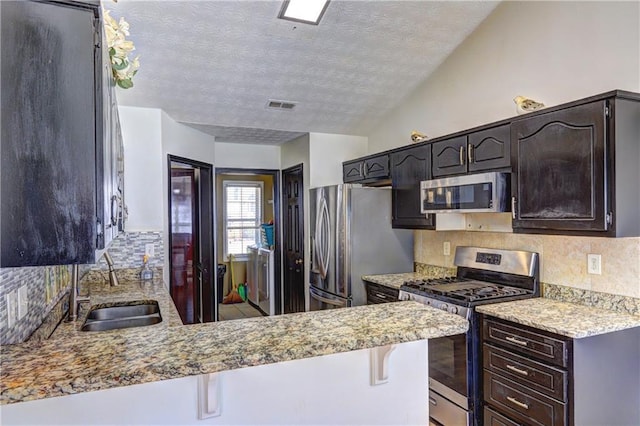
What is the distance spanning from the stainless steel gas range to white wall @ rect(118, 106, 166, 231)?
7.30 ft

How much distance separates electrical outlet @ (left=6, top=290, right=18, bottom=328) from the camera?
4.51ft

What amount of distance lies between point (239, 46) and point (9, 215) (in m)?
2.42

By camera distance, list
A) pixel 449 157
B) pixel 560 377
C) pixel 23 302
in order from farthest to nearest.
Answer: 1. pixel 449 157
2. pixel 560 377
3. pixel 23 302

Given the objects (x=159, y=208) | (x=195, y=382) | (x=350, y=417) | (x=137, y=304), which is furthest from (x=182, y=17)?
(x=350, y=417)

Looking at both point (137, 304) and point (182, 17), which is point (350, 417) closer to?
point (137, 304)

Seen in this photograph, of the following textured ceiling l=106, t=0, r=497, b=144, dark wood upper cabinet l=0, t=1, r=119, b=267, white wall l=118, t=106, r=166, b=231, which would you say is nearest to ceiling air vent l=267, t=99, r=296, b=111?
textured ceiling l=106, t=0, r=497, b=144

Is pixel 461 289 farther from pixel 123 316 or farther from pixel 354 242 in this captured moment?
pixel 123 316

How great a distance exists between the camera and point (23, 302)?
154 centimetres

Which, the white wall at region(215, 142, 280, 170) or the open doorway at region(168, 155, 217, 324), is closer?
the open doorway at region(168, 155, 217, 324)

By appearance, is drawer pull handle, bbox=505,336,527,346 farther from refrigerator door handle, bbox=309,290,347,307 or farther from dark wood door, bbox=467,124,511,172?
refrigerator door handle, bbox=309,290,347,307

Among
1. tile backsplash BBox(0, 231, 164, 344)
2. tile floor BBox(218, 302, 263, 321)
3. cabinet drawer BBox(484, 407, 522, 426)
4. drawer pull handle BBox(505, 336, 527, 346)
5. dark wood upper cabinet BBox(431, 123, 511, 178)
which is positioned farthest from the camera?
tile floor BBox(218, 302, 263, 321)

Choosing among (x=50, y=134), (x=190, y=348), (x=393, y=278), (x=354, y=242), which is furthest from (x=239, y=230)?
(x=50, y=134)

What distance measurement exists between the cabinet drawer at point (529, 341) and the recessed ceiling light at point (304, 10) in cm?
227

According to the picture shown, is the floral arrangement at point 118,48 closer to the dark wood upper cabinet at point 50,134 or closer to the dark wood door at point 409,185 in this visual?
the dark wood upper cabinet at point 50,134
